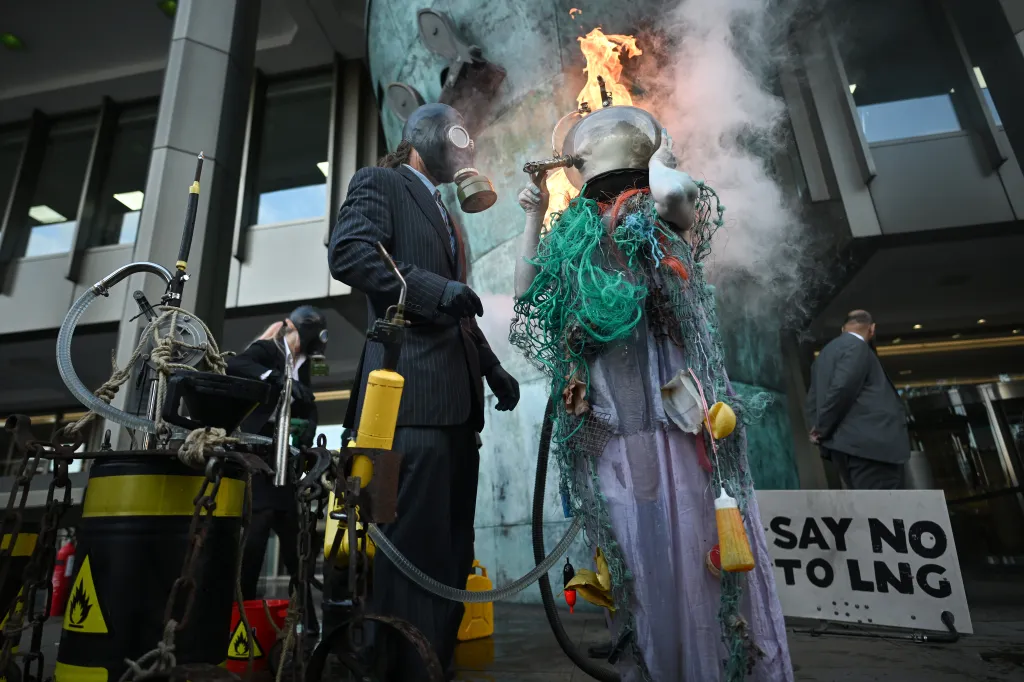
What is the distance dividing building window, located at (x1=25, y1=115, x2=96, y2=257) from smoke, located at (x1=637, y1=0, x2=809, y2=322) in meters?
13.3

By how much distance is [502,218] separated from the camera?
491 cm

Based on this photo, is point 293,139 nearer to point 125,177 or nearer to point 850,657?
point 125,177

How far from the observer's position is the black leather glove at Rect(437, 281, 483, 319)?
5.80ft

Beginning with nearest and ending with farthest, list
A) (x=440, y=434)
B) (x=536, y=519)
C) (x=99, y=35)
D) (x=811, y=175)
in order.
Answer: (x=440, y=434) → (x=536, y=519) → (x=811, y=175) → (x=99, y=35)

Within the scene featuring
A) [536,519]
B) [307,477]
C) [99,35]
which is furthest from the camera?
[99,35]

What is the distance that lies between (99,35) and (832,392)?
44.1 ft

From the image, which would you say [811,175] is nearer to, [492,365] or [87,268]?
[492,365]

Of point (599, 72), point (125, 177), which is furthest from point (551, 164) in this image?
point (125, 177)

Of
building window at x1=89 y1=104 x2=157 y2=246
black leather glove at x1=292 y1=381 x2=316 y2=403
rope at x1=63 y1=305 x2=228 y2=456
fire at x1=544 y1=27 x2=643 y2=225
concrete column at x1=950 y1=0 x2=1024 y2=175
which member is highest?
building window at x1=89 y1=104 x2=157 y2=246

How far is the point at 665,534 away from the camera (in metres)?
1.73

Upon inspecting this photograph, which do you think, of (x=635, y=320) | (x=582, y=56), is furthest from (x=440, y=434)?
(x=582, y=56)

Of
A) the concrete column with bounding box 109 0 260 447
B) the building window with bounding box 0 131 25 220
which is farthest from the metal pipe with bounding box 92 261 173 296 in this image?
the building window with bounding box 0 131 25 220

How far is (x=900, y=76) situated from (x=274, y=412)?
7851 mm

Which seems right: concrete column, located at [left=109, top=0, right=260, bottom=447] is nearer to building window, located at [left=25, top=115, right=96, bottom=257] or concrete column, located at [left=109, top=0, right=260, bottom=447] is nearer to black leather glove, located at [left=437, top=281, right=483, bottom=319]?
black leather glove, located at [left=437, top=281, right=483, bottom=319]
